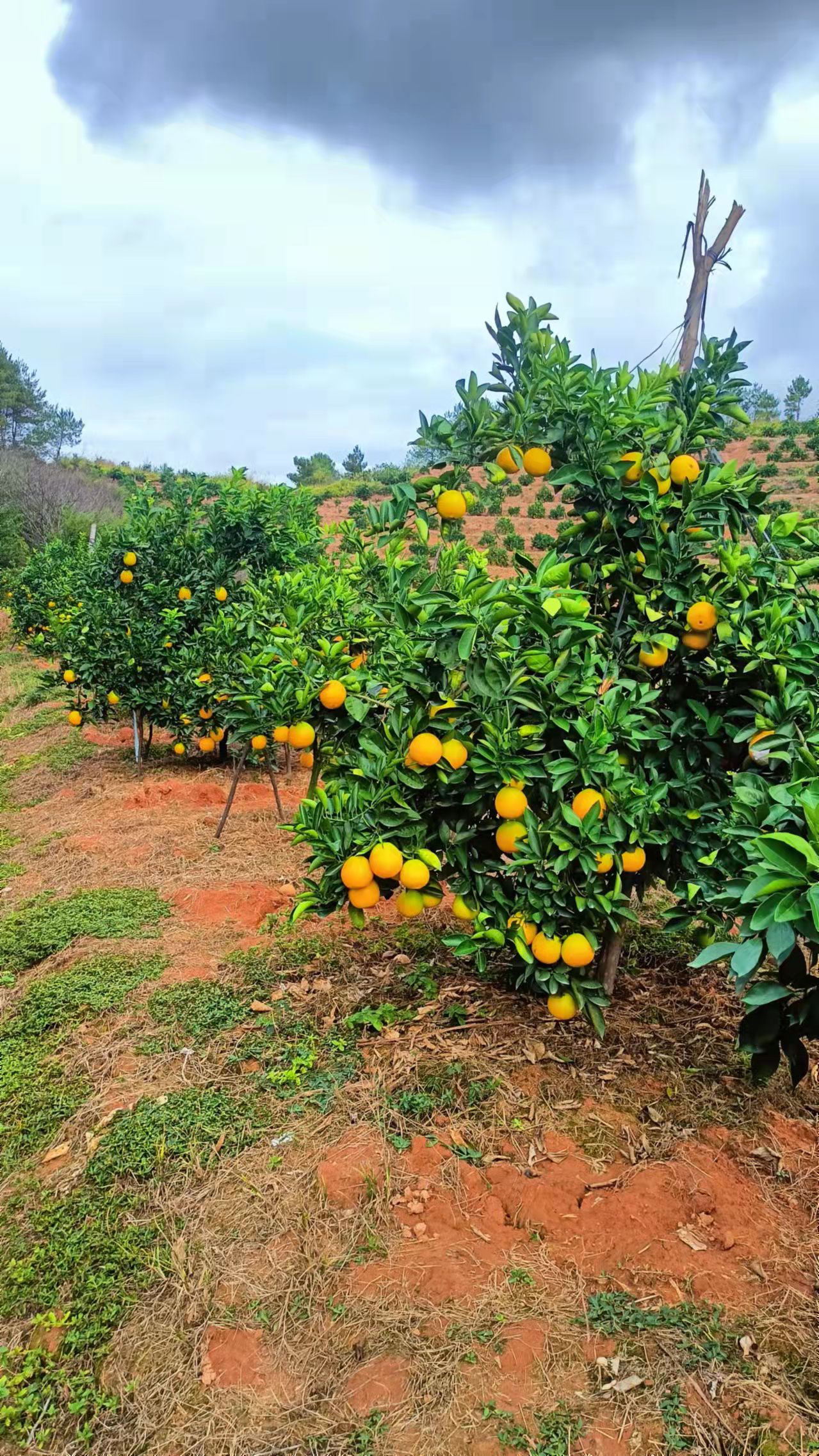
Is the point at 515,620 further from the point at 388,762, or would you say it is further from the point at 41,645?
the point at 41,645

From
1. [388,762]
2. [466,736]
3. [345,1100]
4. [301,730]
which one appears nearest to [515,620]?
[466,736]

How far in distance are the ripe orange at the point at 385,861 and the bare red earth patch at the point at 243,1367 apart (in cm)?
113

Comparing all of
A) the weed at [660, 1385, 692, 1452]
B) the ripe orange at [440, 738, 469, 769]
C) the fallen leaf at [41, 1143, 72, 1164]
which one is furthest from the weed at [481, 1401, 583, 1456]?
the fallen leaf at [41, 1143, 72, 1164]

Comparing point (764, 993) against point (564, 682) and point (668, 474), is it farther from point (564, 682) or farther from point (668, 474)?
point (668, 474)

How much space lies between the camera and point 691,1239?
2.09 metres

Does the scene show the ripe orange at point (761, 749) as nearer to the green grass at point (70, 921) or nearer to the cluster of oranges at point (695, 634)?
the cluster of oranges at point (695, 634)

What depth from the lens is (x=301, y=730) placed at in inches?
97.6

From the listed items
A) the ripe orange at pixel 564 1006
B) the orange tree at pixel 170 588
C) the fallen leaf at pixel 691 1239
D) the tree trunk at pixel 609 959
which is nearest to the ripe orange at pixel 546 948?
the ripe orange at pixel 564 1006

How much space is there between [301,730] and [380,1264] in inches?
56.5

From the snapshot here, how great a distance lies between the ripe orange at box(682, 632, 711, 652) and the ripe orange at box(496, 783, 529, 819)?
2.35 feet

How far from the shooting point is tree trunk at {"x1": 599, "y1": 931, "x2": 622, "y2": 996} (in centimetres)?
289

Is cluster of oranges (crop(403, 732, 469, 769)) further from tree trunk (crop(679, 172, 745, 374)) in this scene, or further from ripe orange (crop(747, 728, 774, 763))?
tree trunk (crop(679, 172, 745, 374))

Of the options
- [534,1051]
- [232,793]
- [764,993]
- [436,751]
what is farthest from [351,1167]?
[232,793]

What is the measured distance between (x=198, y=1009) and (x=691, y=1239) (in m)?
2.00
